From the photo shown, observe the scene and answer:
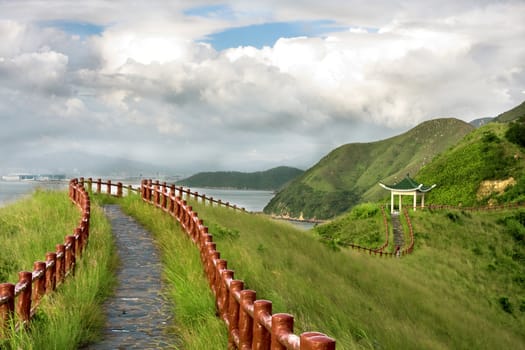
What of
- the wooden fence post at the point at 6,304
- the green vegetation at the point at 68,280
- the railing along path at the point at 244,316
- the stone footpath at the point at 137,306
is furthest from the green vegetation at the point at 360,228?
the wooden fence post at the point at 6,304

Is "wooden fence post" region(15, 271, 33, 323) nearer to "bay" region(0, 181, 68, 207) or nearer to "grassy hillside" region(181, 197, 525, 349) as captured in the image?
"grassy hillside" region(181, 197, 525, 349)

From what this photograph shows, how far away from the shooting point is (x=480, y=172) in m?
87.7

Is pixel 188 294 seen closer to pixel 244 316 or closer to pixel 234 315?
pixel 234 315

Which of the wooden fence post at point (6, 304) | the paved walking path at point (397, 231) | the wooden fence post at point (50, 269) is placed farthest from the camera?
the paved walking path at point (397, 231)

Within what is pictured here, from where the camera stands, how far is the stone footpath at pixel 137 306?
Result: 320 inches

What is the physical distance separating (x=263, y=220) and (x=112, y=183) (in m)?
7.80

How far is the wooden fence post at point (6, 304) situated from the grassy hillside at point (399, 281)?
4323 mm

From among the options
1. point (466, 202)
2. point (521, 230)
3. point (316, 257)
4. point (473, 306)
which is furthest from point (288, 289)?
point (466, 202)

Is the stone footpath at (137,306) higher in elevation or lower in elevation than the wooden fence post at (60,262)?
lower

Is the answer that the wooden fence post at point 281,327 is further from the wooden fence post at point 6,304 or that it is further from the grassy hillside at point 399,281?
the grassy hillside at point 399,281

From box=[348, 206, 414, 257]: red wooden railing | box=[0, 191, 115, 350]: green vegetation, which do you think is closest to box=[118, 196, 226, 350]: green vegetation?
box=[0, 191, 115, 350]: green vegetation

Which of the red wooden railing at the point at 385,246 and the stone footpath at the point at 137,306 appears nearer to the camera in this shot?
the stone footpath at the point at 137,306

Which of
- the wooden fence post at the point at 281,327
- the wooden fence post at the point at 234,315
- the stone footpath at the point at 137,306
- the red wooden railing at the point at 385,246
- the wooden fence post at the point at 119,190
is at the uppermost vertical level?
the wooden fence post at the point at 119,190

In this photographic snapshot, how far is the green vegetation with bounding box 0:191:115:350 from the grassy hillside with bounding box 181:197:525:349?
2811 mm
